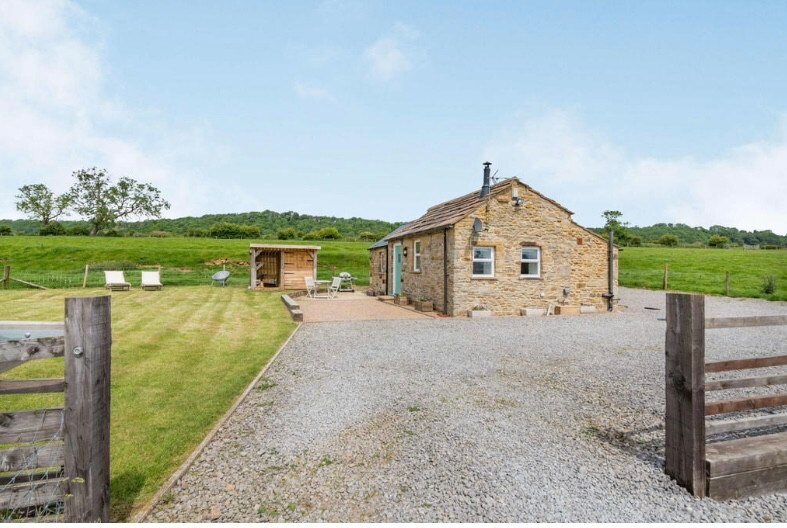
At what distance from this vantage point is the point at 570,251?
1777cm

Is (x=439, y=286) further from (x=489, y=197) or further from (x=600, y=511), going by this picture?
(x=600, y=511)

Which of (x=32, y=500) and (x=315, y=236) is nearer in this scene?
(x=32, y=500)

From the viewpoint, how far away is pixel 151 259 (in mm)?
40781

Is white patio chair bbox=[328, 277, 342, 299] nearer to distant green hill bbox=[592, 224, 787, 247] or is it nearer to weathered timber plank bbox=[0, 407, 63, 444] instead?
weathered timber plank bbox=[0, 407, 63, 444]

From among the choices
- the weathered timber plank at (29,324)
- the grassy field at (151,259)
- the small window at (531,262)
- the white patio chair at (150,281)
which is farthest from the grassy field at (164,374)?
the grassy field at (151,259)

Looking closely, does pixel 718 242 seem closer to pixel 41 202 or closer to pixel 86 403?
pixel 86 403

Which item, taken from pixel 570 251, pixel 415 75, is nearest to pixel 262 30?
pixel 415 75

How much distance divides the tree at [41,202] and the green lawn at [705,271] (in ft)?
277

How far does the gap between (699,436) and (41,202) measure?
9134 centimetres

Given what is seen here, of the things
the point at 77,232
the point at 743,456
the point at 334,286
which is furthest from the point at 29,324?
the point at 77,232

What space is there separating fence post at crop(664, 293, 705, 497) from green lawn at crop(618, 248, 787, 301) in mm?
25076

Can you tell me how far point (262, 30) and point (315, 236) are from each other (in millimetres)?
57876

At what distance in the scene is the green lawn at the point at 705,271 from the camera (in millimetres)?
27247

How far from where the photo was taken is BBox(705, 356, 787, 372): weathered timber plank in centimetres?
362
